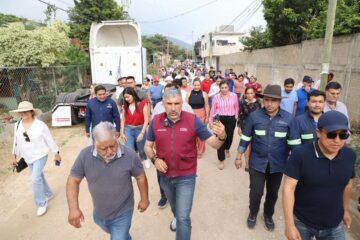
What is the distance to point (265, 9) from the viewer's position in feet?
46.0

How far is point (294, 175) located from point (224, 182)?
127 inches

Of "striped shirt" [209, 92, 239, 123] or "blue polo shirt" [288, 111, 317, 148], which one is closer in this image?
"blue polo shirt" [288, 111, 317, 148]

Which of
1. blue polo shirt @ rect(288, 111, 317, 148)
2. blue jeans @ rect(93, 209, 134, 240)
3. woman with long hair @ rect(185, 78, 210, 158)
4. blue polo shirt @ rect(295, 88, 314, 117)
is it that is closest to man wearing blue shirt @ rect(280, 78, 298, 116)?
blue polo shirt @ rect(295, 88, 314, 117)

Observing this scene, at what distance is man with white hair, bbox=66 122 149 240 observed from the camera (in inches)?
103

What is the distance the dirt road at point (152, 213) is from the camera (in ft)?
12.8

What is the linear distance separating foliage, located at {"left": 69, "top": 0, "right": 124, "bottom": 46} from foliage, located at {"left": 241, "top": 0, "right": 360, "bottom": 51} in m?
14.4

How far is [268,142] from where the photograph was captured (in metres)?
3.52

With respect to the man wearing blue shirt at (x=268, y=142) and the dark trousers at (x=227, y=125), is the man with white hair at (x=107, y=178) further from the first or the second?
the dark trousers at (x=227, y=125)

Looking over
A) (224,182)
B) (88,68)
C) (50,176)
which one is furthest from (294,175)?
(88,68)

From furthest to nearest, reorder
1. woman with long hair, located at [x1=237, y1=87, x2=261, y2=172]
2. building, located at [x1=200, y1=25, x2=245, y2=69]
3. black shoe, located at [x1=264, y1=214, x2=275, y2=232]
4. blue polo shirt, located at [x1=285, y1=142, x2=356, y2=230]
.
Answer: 1. building, located at [x1=200, y1=25, x2=245, y2=69]
2. woman with long hair, located at [x1=237, y1=87, x2=261, y2=172]
3. black shoe, located at [x1=264, y1=214, x2=275, y2=232]
4. blue polo shirt, located at [x1=285, y1=142, x2=356, y2=230]

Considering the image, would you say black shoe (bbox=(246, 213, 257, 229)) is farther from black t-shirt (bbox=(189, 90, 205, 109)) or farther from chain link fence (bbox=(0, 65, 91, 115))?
chain link fence (bbox=(0, 65, 91, 115))

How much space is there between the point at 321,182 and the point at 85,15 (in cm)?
2528

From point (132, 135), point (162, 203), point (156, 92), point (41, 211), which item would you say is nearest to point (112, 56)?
point (156, 92)

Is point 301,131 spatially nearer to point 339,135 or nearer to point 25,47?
point 339,135
